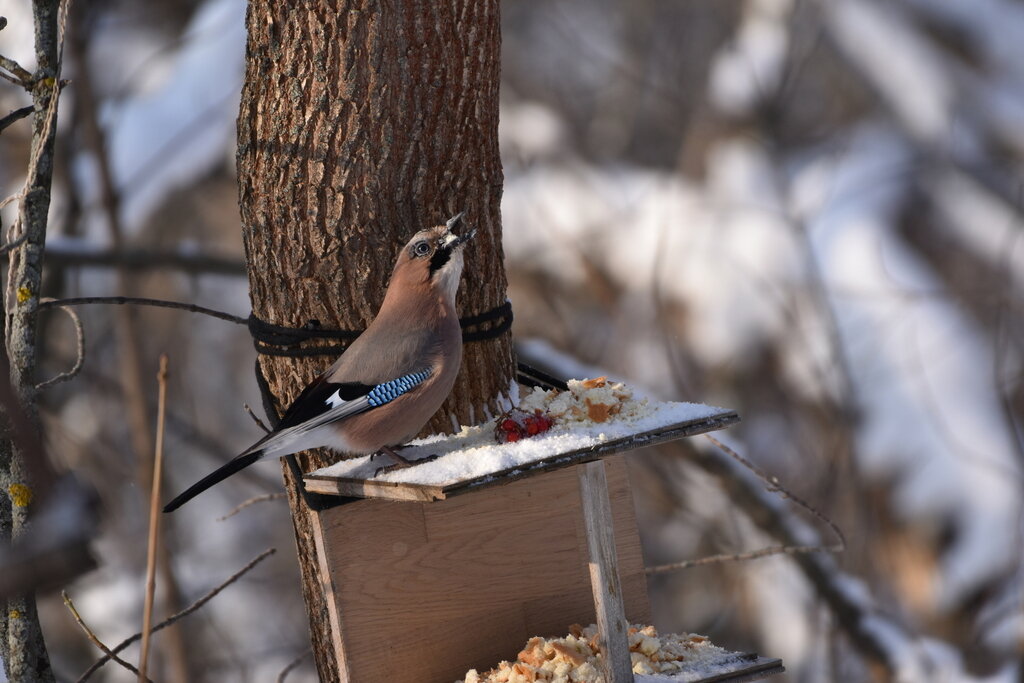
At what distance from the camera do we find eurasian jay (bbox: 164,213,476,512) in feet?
9.33

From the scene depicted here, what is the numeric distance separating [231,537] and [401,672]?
778 centimetres

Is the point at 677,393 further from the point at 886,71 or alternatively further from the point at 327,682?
the point at 327,682

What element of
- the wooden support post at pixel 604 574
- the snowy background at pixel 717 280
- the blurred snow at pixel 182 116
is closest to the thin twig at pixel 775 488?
the wooden support post at pixel 604 574

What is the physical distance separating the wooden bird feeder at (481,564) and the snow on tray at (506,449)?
1 cm

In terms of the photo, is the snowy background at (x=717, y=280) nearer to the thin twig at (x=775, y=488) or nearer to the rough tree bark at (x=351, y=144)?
the thin twig at (x=775, y=488)

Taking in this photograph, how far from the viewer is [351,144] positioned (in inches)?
124

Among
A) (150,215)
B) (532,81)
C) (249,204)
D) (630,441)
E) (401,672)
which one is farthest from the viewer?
(532,81)

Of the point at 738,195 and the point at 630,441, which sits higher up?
the point at 738,195

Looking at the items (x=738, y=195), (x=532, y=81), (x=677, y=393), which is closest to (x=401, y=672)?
(x=677, y=393)

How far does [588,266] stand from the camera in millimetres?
8492

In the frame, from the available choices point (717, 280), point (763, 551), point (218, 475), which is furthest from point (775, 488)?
point (717, 280)

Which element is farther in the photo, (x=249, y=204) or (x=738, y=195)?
(x=738, y=195)

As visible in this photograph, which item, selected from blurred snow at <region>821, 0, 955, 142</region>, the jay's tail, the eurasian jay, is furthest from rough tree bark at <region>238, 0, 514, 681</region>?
blurred snow at <region>821, 0, 955, 142</region>

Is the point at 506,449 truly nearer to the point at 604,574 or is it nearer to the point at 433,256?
the point at 604,574
